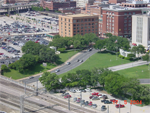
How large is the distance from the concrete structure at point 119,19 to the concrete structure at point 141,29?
64.9 ft

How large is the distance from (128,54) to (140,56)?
23.0 feet

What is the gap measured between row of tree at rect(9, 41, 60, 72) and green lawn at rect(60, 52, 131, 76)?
11.9m

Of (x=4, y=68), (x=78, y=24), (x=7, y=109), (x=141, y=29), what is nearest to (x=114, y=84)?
(x=7, y=109)

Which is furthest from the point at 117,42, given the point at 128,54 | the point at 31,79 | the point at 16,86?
the point at 16,86

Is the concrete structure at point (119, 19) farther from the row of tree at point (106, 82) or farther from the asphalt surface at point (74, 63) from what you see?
the row of tree at point (106, 82)

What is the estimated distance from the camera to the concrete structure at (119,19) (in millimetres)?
163750

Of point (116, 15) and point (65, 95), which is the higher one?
point (116, 15)

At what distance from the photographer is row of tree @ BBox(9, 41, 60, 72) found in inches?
4518

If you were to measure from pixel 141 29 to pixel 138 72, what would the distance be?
3615 cm

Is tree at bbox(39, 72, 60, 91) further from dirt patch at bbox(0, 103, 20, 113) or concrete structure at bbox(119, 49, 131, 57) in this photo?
concrete structure at bbox(119, 49, 131, 57)

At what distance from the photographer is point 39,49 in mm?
129250

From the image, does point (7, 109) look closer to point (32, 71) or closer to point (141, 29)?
point (32, 71)

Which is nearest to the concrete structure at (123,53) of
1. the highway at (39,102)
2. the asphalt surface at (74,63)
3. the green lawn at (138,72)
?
the green lawn at (138,72)

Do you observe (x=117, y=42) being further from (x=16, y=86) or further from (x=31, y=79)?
(x=16, y=86)
